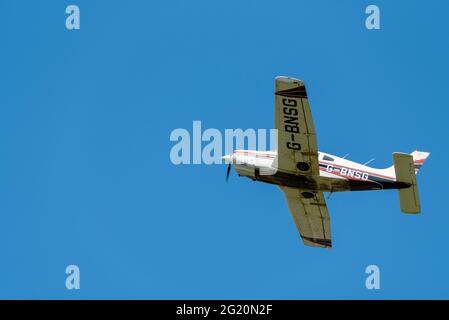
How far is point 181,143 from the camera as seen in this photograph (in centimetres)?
2988

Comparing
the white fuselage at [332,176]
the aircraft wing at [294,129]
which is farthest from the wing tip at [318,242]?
the aircraft wing at [294,129]

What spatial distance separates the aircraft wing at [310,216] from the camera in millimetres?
29797

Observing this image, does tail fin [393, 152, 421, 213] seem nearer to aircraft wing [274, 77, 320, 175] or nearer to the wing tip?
aircraft wing [274, 77, 320, 175]

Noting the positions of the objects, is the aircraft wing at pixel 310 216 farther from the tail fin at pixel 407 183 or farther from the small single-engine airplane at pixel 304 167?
the tail fin at pixel 407 183

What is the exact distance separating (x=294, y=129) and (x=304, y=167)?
65.6 inches

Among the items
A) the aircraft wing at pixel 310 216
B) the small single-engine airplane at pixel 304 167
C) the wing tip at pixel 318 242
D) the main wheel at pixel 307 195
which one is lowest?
the wing tip at pixel 318 242

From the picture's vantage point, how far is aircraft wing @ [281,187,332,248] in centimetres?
2980

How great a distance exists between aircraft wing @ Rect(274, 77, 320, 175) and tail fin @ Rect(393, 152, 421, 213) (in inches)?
99.3

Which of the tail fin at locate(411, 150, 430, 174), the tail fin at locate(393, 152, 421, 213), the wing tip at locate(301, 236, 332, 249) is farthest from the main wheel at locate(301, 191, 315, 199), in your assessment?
the tail fin at locate(411, 150, 430, 174)

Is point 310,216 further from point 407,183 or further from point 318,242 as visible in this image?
point 407,183

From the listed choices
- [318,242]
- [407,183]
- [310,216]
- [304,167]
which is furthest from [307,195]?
[407,183]

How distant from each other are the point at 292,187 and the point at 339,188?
1.54 m

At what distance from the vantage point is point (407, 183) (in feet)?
91.2

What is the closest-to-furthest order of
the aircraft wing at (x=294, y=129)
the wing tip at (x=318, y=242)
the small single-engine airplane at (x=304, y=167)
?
1. the aircraft wing at (x=294, y=129)
2. the small single-engine airplane at (x=304, y=167)
3. the wing tip at (x=318, y=242)
